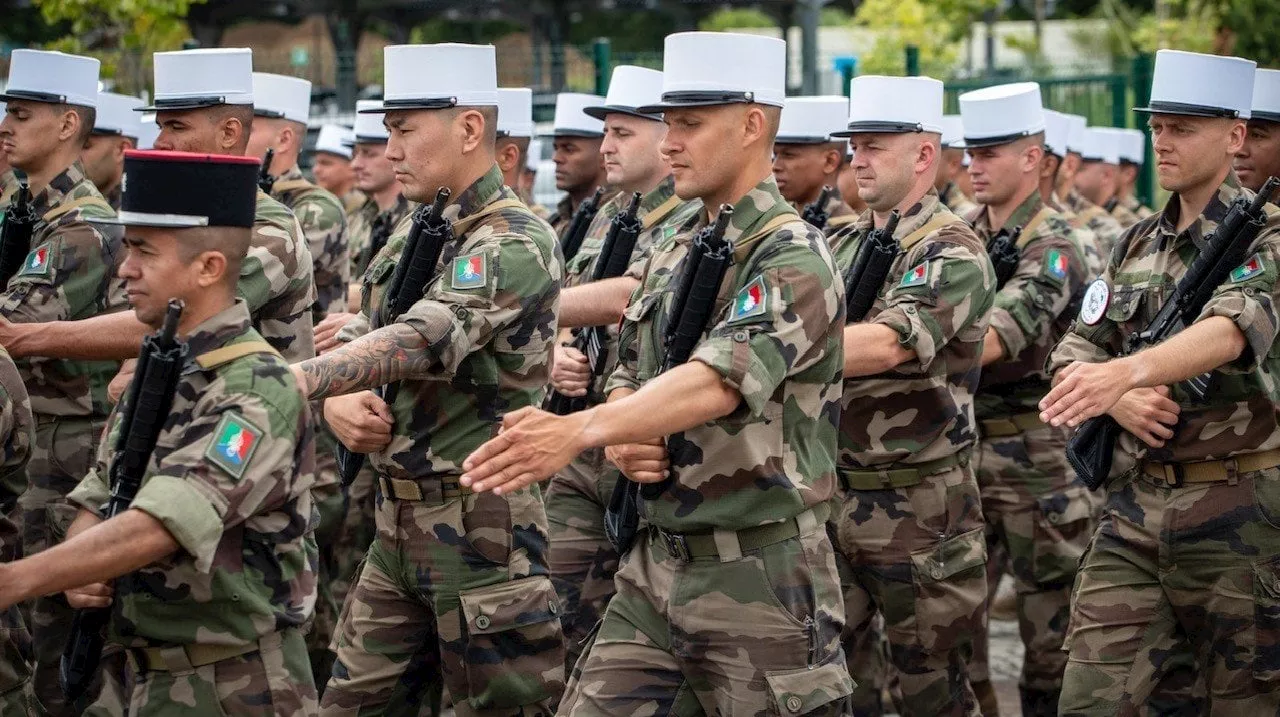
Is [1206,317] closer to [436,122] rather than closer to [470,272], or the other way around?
[470,272]

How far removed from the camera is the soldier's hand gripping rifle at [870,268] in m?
6.20

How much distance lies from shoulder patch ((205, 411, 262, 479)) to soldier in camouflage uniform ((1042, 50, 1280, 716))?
2660 millimetres

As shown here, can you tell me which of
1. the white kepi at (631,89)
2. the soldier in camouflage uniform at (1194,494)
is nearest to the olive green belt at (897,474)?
the soldier in camouflage uniform at (1194,494)

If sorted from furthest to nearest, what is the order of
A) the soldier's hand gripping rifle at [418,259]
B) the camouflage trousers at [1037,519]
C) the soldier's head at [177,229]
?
1. the camouflage trousers at [1037,519]
2. the soldier's hand gripping rifle at [418,259]
3. the soldier's head at [177,229]

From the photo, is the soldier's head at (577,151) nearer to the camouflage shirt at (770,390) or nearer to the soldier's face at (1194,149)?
the soldier's face at (1194,149)

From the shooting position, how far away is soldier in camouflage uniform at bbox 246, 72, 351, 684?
25.8 ft

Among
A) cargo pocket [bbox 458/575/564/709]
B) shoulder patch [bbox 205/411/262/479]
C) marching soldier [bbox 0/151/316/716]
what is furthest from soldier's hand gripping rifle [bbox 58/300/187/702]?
cargo pocket [bbox 458/575/564/709]

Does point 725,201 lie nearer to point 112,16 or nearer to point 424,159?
point 424,159

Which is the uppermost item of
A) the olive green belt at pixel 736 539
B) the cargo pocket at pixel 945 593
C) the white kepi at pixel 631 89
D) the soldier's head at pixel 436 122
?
the soldier's head at pixel 436 122

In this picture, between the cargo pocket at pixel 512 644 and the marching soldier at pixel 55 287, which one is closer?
the cargo pocket at pixel 512 644

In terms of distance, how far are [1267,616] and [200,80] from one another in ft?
13.4

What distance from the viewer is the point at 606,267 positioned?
7242 mm

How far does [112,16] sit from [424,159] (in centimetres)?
862

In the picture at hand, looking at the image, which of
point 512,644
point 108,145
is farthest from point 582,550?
point 108,145
